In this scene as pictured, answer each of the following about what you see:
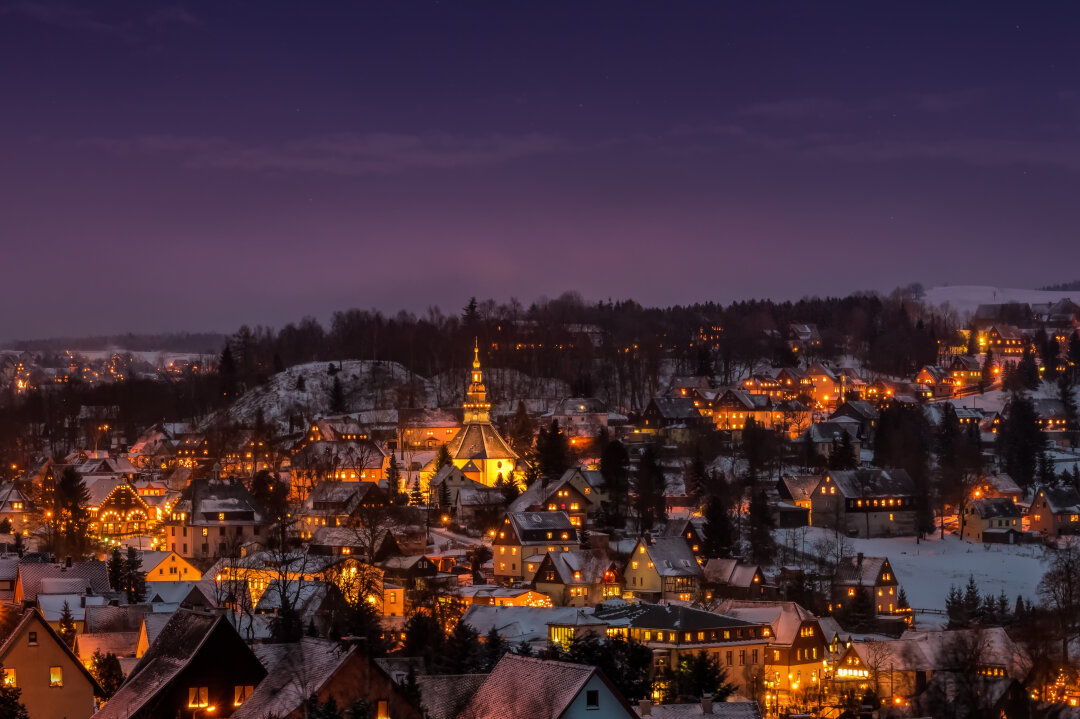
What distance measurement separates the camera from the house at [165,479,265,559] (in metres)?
75.8

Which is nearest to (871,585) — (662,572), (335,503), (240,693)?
(662,572)

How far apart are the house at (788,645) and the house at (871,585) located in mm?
9413

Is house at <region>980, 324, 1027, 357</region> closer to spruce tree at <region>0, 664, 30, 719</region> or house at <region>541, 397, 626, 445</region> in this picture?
house at <region>541, 397, 626, 445</region>

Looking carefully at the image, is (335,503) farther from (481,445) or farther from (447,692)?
(447,692)

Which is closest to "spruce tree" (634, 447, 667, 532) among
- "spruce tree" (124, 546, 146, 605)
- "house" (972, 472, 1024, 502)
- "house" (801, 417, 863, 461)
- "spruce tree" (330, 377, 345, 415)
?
"house" (801, 417, 863, 461)

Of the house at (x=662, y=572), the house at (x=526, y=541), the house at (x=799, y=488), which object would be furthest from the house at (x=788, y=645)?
the house at (x=799, y=488)

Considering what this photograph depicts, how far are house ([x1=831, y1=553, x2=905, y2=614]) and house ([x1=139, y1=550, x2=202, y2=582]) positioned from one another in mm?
30671

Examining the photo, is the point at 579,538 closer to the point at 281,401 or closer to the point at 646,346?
the point at 281,401

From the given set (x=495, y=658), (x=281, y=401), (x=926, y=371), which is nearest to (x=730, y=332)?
(x=926, y=371)

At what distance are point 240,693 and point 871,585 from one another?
46461 millimetres

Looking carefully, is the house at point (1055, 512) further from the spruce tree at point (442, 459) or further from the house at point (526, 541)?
the spruce tree at point (442, 459)

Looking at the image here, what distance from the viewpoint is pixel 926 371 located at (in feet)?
410

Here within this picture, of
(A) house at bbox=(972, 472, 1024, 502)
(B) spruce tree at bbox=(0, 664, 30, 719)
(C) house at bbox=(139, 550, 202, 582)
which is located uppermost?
(B) spruce tree at bbox=(0, 664, 30, 719)

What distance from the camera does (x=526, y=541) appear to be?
72.1m
